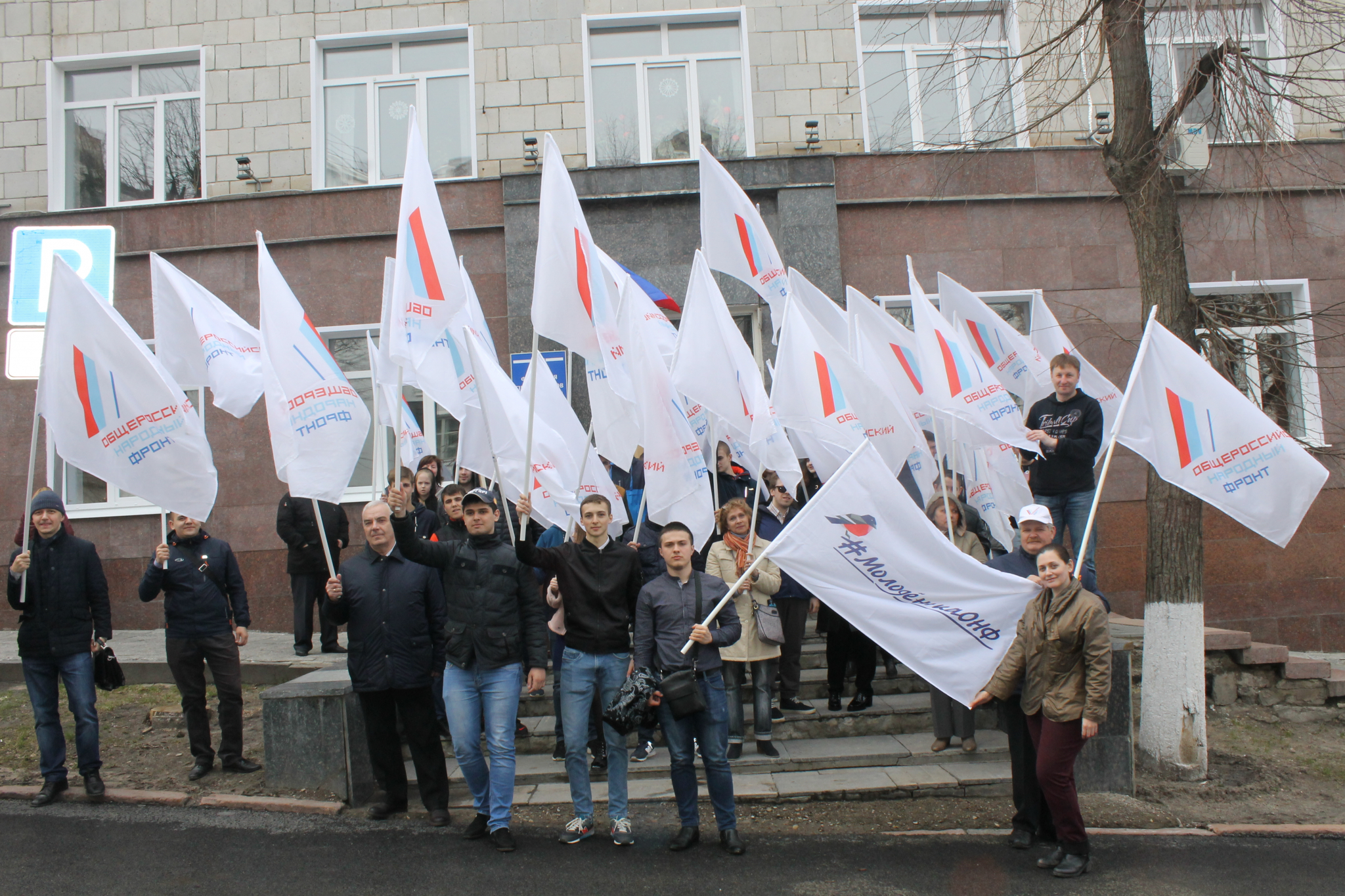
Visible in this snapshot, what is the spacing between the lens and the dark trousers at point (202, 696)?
727cm

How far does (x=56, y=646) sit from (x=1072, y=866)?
6.57 metres

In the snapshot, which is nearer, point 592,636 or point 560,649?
point 592,636

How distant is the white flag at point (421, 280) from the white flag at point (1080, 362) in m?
5.85

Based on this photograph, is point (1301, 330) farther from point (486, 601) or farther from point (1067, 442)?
point (486, 601)

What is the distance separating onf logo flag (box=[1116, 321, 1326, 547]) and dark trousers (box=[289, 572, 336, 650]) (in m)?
7.68

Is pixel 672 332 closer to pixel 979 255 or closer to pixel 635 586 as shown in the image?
pixel 635 586

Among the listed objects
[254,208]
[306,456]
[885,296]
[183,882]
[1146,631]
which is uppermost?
[254,208]

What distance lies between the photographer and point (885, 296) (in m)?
→ 12.7

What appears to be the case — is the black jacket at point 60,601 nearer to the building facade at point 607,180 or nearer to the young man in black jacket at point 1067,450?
the building facade at point 607,180

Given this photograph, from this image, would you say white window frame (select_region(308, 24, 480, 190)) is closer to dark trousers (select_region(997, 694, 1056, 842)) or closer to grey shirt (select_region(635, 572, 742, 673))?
grey shirt (select_region(635, 572, 742, 673))

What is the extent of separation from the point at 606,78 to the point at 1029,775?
10.6 metres

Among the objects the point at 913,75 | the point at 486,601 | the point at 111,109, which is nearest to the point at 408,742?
the point at 486,601

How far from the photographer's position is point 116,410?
639cm

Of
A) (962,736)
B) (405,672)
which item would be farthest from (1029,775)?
(405,672)
